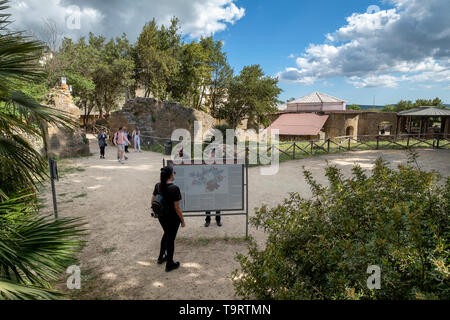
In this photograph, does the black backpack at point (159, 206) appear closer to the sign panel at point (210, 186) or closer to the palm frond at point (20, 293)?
the sign panel at point (210, 186)

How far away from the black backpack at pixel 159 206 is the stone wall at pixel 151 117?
1382 cm

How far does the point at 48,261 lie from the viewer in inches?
82.1

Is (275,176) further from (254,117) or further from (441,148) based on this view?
(254,117)

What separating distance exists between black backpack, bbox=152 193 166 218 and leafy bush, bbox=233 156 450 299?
1432mm

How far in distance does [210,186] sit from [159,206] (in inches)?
58.5

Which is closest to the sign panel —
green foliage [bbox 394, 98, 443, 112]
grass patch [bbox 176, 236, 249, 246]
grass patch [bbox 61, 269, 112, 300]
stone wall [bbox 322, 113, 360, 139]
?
grass patch [bbox 176, 236, 249, 246]

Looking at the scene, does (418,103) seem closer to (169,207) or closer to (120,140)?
(120,140)

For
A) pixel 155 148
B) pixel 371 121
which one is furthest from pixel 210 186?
pixel 371 121

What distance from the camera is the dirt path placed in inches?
140

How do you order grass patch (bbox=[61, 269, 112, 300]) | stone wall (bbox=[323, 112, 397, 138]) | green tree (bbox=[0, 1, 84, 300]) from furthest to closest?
stone wall (bbox=[323, 112, 397, 138]) < grass patch (bbox=[61, 269, 112, 300]) < green tree (bbox=[0, 1, 84, 300])

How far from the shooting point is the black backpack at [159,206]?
140 inches

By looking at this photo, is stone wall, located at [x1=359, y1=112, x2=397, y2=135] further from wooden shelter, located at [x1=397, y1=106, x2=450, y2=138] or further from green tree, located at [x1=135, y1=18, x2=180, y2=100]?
green tree, located at [x1=135, y1=18, x2=180, y2=100]

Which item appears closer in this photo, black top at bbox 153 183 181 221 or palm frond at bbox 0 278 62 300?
palm frond at bbox 0 278 62 300

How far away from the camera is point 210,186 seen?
4.91 metres
